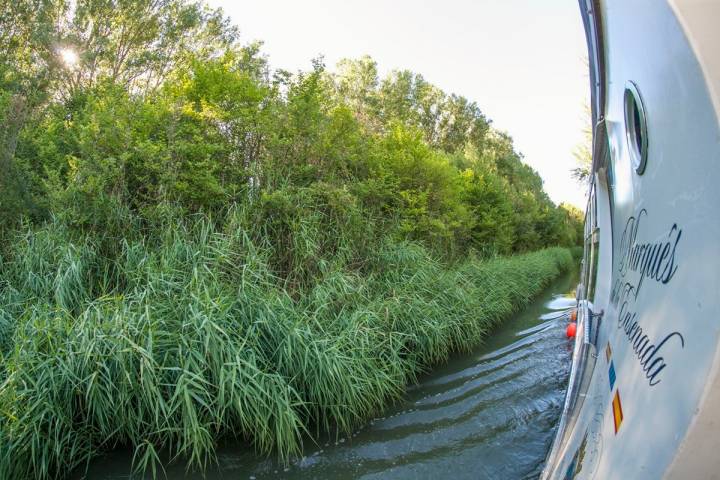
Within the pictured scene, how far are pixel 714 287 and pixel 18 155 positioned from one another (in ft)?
27.7

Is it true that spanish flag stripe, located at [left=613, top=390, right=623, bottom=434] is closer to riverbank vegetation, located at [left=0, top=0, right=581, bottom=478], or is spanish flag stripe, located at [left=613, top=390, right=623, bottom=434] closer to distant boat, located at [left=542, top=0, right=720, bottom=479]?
distant boat, located at [left=542, top=0, right=720, bottom=479]

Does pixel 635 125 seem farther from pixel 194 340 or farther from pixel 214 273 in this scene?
pixel 214 273

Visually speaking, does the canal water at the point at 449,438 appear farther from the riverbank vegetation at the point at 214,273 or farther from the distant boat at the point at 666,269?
the distant boat at the point at 666,269

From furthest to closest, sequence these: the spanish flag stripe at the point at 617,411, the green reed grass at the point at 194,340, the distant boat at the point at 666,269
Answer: the green reed grass at the point at 194,340 → the spanish flag stripe at the point at 617,411 → the distant boat at the point at 666,269

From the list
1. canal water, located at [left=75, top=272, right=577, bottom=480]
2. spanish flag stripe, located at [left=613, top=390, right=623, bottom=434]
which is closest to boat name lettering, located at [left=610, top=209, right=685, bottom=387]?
spanish flag stripe, located at [left=613, top=390, right=623, bottom=434]

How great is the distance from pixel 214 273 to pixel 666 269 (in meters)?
4.10

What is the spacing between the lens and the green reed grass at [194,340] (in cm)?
329

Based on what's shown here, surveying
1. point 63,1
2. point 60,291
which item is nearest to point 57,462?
point 60,291

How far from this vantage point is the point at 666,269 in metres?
1.35

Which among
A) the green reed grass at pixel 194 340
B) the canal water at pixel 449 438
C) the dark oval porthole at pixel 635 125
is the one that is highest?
the dark oval porthole at pixel 635 125

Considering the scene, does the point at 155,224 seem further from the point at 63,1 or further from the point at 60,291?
the point at 63,1

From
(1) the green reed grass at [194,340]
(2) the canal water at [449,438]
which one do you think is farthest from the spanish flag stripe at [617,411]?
(1) the green reed grass at [194,340]

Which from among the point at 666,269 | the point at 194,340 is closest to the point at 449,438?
the point at 194,340

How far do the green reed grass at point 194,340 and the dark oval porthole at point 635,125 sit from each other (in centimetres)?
305
